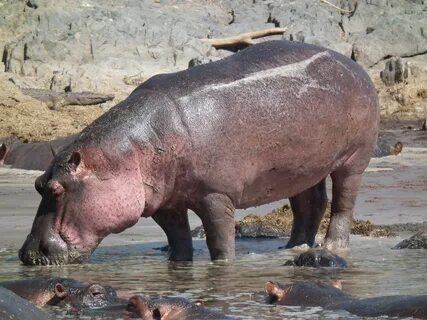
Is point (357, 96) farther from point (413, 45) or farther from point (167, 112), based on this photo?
point (413, 45)

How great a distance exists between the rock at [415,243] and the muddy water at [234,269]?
131 millimetres

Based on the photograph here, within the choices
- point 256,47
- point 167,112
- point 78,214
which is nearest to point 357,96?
point 256,47

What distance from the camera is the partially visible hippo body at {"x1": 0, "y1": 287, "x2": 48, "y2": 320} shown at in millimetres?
4902

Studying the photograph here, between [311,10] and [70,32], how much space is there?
18.0 feet

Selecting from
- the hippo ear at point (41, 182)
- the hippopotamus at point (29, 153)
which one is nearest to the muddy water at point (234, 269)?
the hippo ear at point (41, 182)

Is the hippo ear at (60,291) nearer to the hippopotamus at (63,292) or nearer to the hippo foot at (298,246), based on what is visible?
the hippopotamus at (63,292)

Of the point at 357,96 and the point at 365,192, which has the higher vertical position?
the point at 357,96

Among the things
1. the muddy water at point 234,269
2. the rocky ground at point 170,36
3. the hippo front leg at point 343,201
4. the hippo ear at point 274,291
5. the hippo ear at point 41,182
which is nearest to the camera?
the hippo ear at point 274,291

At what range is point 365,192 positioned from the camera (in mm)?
12516

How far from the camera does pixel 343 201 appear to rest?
9.12m

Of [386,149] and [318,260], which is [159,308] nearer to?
[318,260]

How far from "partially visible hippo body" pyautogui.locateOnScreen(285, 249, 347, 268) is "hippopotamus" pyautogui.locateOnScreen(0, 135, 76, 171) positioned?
756 centimetres

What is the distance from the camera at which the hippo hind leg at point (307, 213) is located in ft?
29.9

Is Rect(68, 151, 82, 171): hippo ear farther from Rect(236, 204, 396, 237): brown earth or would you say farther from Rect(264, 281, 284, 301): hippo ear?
Rect(236, 204, 396, 237): brown earth
